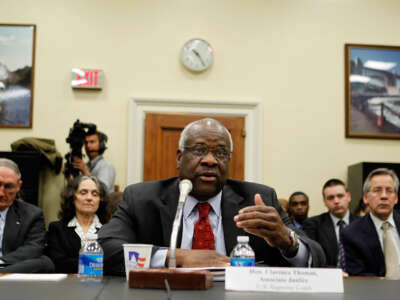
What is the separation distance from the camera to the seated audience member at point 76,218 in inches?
137

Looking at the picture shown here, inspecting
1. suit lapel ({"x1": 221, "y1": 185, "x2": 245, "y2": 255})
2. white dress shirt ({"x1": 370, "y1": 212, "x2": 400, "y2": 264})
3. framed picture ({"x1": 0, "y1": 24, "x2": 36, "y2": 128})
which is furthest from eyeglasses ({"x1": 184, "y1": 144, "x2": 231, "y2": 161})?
framed picture ({"x1": 0, "y1": 24, "x2": 36, "y2": 128})

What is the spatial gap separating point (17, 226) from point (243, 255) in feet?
7.04

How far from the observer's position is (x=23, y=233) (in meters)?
3.29

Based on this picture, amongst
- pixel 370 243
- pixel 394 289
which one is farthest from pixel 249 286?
pixel 370 243

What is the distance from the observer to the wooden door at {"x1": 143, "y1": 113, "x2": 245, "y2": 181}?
5375 millimetres

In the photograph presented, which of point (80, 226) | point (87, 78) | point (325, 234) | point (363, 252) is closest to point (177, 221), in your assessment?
point (363, 252)

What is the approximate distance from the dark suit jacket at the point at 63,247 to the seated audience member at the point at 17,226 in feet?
0.38

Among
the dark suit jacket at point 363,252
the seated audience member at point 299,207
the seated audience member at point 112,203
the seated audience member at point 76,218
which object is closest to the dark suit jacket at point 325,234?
the seated audience member at point 299,207

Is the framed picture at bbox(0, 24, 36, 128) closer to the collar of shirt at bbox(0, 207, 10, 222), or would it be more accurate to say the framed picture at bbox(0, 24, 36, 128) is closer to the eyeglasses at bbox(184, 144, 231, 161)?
the collar of shirt at bbox(0, 207, 10, 222)

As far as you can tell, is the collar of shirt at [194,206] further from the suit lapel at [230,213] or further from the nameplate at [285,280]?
the nameplate at [285,280]

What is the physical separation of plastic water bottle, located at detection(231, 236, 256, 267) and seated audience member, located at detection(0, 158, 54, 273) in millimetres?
1813

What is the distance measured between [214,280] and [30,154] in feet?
12.3

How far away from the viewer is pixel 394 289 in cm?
135

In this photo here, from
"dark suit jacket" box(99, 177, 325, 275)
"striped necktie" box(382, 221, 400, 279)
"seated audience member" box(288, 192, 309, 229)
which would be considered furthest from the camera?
"seated audience member" box(288, 192, 309, 229)
